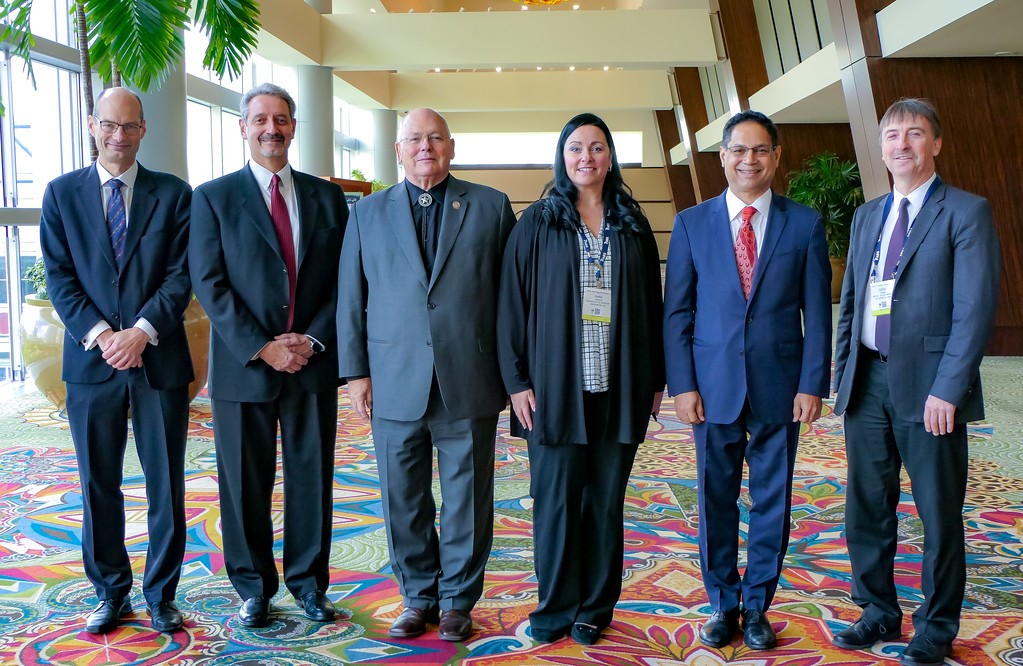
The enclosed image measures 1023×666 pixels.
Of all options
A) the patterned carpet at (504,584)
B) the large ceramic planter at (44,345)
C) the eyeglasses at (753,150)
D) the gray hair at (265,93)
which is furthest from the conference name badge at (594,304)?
the large ceramic planter at (44,345)

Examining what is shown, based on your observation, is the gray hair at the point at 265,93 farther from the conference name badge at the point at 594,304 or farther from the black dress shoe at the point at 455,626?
the black dress shoe at the point at 455,626

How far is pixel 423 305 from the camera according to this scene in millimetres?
2734

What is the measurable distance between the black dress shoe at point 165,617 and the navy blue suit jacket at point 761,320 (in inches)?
68.7

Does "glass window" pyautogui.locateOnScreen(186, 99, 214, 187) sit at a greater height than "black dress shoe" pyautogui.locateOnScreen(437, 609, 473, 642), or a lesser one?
greater

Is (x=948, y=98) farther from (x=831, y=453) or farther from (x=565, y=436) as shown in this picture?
(x=565, y=436)

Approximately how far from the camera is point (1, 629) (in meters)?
2.87

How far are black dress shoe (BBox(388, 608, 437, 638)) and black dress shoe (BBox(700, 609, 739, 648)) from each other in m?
0.88

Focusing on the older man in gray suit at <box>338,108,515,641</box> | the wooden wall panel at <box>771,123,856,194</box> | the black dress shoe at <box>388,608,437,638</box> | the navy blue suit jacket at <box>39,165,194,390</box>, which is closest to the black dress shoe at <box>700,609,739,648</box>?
the older man in gray suit at <box>338,108,515,641</box>

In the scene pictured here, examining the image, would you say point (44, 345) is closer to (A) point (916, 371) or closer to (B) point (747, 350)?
(B) point (747, 350)

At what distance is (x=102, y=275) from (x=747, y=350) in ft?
6.63

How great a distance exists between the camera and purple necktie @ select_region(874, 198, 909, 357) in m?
2.56

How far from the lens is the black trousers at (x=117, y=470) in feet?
9.28

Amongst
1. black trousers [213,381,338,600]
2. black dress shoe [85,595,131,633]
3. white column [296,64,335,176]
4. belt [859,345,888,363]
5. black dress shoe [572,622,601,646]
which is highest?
white column [296,64,335,176]

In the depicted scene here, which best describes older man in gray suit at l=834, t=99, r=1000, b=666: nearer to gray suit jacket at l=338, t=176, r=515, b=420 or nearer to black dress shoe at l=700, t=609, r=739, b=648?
black dress shoe at l=700, t=609, r=739, b=648
